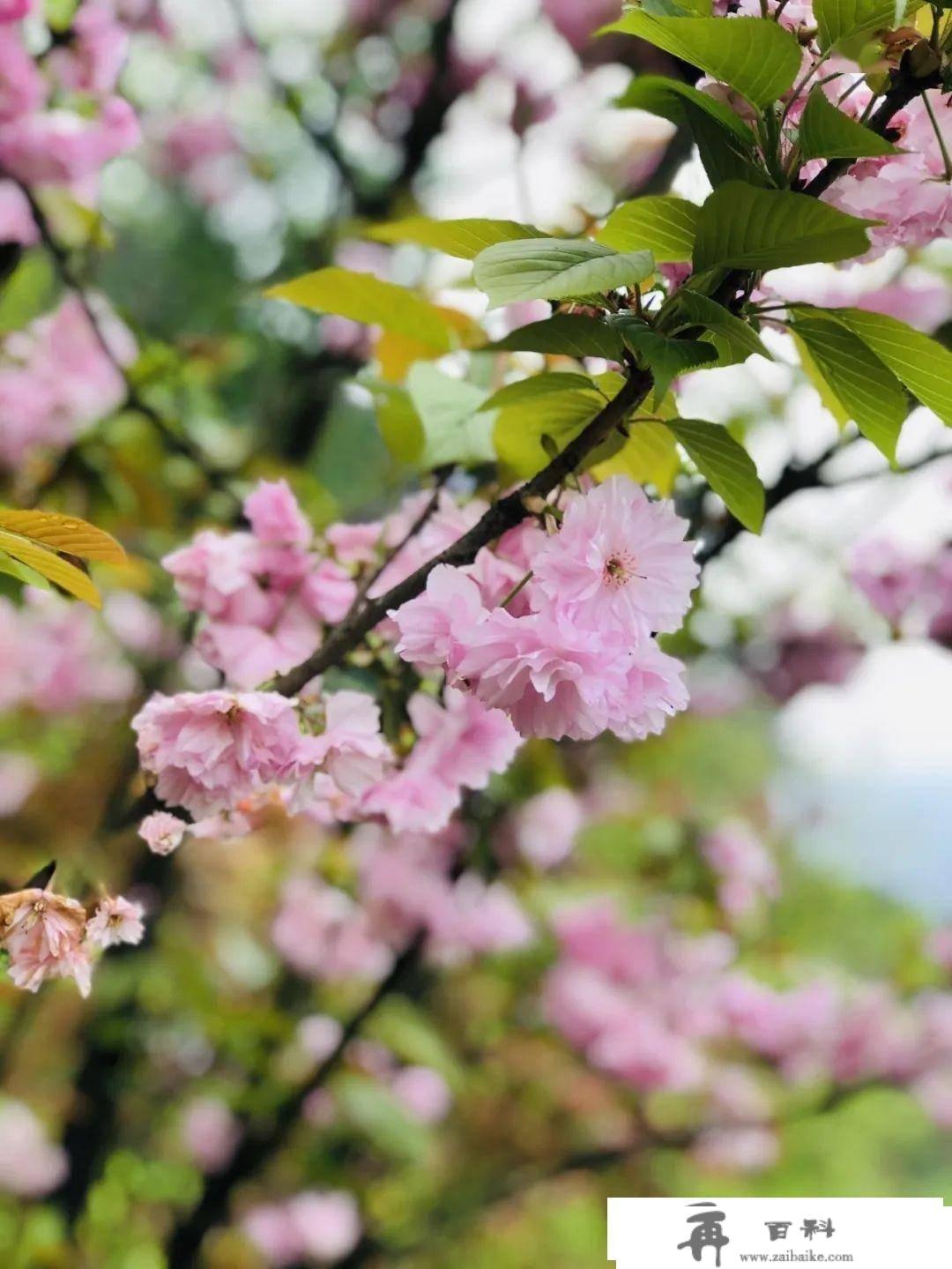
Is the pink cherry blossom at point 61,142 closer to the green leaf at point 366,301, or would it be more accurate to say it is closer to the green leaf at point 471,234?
the green leaf at point 366,301

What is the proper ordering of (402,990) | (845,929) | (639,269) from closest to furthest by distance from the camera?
(639,269) < (402,990) < (845,929)

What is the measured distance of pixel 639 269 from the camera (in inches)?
10.7

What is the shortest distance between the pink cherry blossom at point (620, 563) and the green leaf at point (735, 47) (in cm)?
11

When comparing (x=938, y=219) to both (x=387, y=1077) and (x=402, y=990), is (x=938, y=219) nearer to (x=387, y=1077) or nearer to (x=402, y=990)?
(x=402, y=990)

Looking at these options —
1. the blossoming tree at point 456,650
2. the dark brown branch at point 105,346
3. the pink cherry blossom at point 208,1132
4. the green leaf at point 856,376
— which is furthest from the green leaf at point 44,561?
the pink cherry blossom at point 208,1132

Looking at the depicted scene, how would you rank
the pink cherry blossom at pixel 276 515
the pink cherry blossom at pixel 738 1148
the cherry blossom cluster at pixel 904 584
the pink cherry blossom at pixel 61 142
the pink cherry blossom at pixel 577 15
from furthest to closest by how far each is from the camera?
1. the pink cherry blossom at pixel 738 1148
2. the pink cherry blossom at pixel 577 15
3. the cherry blossom cluster at pixel 904 584
4. the pink cherry blossom at pixel 61 142
5. the pink cherry blossom at pixel 276 515

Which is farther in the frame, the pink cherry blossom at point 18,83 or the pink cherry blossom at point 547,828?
the pink cherry blossom at point 547,828

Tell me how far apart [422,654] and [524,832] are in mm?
999

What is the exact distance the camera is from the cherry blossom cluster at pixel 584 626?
11.9 inches

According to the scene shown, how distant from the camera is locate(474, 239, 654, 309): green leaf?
258 millimetres

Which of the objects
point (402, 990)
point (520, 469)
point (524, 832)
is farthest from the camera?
point (402, 990)

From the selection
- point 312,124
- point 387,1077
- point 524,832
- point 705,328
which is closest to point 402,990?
point 387,1077

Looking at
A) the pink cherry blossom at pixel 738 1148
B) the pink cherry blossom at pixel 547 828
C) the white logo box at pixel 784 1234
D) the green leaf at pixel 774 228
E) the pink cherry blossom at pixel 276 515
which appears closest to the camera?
the green leaf at pixel 774 228

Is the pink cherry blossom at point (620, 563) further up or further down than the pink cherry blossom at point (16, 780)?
further down
